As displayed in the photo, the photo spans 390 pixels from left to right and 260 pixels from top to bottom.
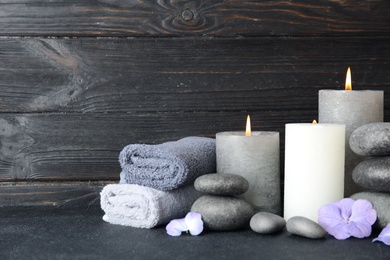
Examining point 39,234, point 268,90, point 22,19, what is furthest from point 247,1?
point 39,234

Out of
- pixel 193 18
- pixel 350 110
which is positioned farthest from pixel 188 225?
pixel 193 18

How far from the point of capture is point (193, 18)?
1.38 meters

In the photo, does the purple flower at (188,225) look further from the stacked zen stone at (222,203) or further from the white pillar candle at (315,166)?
the white pillar candle at (315,166)

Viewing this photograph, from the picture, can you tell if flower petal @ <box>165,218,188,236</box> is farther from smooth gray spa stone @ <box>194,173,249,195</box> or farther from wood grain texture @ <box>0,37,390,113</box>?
wood grain texture @ <box>0,37,390,113</box>

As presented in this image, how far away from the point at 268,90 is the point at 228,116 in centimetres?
10

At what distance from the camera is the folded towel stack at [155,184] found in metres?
1.12

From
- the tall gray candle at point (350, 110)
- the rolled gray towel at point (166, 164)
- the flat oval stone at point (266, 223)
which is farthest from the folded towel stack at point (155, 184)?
the tall gray candle at point (350, 110)

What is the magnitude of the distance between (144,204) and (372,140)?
1.31ft

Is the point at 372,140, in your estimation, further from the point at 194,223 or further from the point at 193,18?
the point at 193,18

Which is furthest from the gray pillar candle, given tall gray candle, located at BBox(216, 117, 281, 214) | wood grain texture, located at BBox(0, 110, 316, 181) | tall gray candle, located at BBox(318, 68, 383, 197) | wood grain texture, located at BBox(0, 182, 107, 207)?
wood grain texture, located at BBox(0, 182, 107, 207)

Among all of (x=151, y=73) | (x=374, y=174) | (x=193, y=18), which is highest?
(x=193, y=18)

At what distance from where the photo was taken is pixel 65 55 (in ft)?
4.52

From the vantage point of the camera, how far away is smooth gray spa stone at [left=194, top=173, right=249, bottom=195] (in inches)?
42.6

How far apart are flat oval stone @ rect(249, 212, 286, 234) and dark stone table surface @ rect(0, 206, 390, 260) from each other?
1 centimetres
